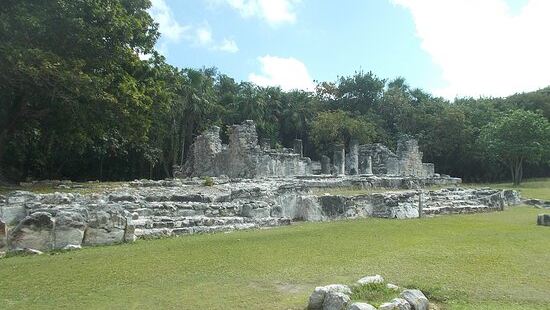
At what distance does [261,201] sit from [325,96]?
150 feet

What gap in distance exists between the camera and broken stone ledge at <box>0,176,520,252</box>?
10.0 metres

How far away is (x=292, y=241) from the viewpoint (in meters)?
10.9

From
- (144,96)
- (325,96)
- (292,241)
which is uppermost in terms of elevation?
(325,96)

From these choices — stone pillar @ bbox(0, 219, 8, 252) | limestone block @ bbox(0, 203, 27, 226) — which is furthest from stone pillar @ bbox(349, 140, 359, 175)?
stone pillar @ bbox(0, 219, 8, 252)

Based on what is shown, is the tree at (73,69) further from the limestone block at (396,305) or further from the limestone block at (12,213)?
the limestone block at (396,305)

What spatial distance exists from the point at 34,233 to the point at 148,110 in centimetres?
1092

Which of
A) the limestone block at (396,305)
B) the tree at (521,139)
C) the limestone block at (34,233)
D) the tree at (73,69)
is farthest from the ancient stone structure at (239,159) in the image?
the limestone block at (396,305)

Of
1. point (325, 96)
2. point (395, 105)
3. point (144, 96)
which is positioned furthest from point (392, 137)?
point (144, 96)

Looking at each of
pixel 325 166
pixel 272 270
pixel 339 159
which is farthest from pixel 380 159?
pixel 272 270

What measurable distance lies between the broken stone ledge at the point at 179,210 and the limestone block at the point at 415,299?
6.83 meters

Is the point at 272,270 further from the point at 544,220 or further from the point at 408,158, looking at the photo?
the point at 408,158

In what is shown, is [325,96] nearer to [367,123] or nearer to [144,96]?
[367,123]

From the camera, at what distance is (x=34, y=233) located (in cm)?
973

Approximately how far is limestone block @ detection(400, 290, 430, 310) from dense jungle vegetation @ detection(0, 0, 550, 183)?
1340 cm
